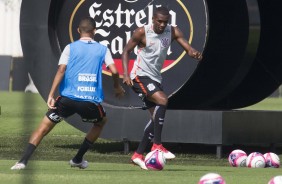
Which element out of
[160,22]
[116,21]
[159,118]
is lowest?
[159,118]

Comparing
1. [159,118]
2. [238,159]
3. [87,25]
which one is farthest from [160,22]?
[238,159]

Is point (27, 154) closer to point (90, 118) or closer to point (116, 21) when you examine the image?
point (90, 118)

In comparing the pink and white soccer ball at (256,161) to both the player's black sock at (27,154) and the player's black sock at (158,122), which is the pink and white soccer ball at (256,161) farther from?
the player's black sock at (27,154)

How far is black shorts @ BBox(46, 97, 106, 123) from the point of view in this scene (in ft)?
40.5

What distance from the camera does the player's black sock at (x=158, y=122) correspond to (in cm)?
1335

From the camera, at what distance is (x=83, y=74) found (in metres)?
12.4

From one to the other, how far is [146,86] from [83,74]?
→ 154cm

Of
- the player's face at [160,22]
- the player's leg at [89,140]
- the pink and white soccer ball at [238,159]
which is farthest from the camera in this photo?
the pink and white soccer ball at [238,159]

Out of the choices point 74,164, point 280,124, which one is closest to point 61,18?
point 280,124

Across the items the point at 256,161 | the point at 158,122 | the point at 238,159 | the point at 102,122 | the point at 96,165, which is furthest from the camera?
the point at 238,159

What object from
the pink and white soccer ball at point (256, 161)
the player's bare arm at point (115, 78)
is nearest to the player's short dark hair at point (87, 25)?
the player's bare arm at point (115, 78)

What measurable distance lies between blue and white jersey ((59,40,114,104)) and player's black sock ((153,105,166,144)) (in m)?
1.21

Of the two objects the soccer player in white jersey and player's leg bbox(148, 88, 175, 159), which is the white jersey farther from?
player's leg bbox(148, 88, 175, 159)

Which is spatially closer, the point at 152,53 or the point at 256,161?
the point at 152,53
